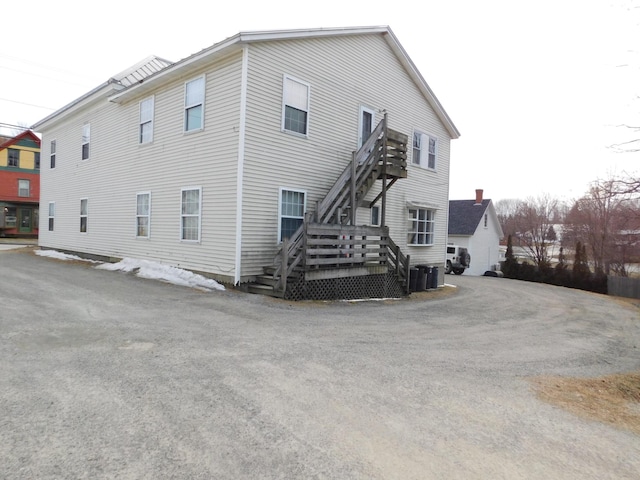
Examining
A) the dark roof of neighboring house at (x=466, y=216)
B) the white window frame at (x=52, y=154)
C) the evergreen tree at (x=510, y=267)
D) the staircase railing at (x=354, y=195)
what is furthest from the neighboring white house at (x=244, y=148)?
the evergreen tree at (x=510, y=267)

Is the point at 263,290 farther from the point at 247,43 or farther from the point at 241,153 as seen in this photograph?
the point at 247,43

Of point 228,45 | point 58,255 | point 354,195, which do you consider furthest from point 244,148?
point 58,255

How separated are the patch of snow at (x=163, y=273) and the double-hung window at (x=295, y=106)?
4.53m

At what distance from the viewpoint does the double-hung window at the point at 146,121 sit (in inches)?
517

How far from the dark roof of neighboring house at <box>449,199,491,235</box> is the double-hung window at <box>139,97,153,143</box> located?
24.8 m

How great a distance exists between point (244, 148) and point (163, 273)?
4412 millimetres

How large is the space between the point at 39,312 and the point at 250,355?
4.12m

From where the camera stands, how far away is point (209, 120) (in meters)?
11.0

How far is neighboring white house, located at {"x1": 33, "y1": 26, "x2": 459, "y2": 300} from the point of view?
34.0ft

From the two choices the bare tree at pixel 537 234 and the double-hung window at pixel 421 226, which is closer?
the double-hung window at pixel 421 226

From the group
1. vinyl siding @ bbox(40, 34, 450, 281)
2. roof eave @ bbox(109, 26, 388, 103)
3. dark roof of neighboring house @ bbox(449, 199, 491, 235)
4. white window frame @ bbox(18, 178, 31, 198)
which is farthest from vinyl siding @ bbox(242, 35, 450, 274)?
white window frame @ bbox(18, 178, 31, 198)

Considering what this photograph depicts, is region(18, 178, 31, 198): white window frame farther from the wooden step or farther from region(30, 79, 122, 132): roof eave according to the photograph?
the wooden step

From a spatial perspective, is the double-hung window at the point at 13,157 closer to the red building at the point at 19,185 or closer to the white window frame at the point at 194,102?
the red building at the point at 19,185

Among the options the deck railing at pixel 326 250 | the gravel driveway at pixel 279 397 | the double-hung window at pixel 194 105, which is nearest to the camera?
the gravel driveway at pixel 279 397
